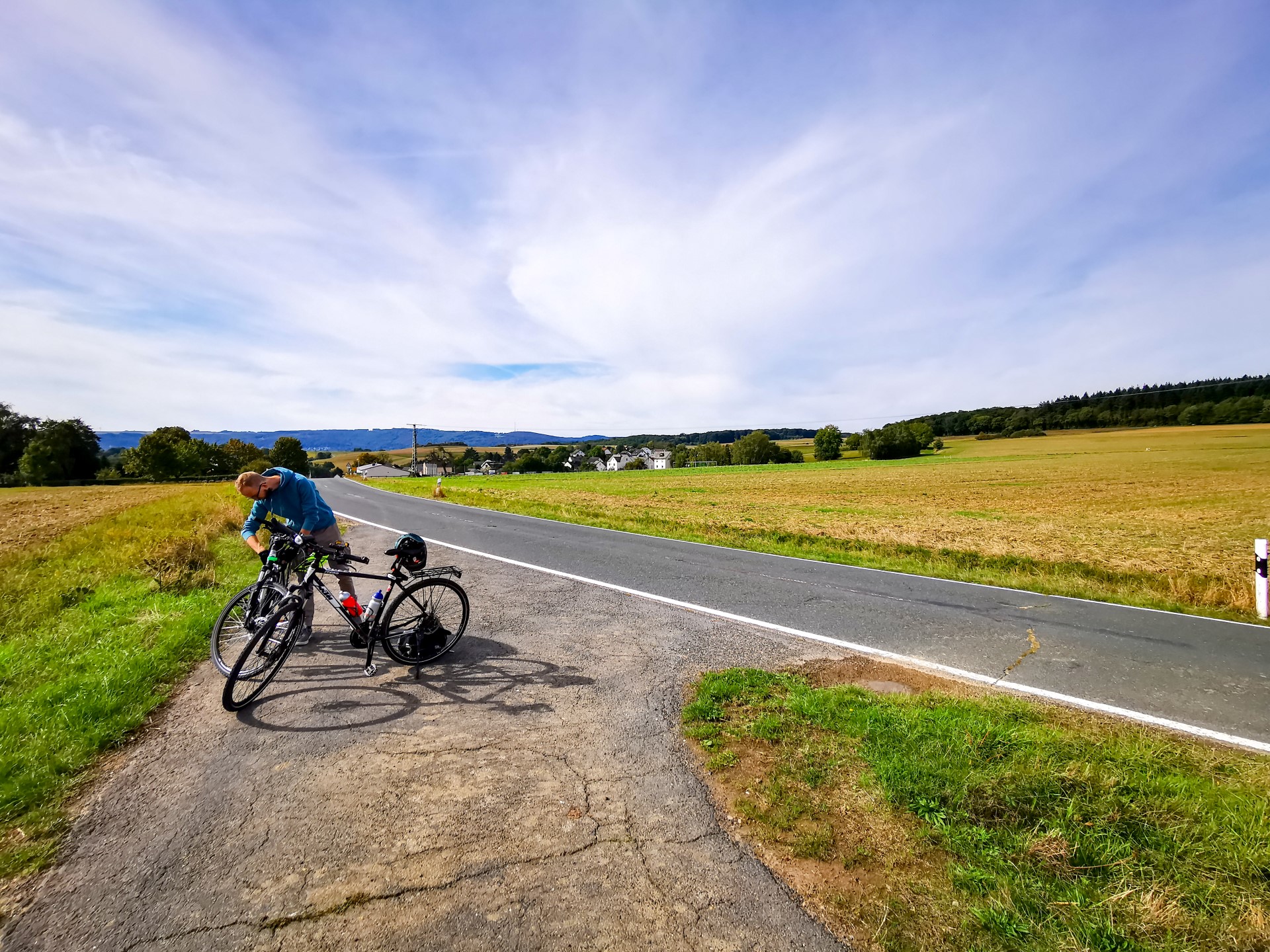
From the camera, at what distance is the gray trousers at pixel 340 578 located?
5208 millimetres

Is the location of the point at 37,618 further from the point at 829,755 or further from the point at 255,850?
the point at 829,755

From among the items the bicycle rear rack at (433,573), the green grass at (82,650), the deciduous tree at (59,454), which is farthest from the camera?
the deciduous tree at (59,454)

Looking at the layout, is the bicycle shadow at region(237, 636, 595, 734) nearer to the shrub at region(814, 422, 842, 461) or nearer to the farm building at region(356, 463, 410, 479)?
the farm building at region(356, 463, 410, 479)

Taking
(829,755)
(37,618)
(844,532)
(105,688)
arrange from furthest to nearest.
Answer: (844,532)
(37,618)
(105,688)
(829,755)

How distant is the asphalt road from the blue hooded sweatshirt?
14.6ft

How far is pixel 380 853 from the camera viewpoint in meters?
2.67

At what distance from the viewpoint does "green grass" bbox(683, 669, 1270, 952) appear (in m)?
2.21

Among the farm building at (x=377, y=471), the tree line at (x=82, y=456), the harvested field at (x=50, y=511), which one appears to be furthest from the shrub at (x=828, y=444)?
the harvested field at (x=50, y=511)

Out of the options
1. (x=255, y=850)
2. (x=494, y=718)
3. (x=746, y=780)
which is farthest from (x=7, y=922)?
(x=746, y=780)

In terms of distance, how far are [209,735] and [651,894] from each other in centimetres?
351

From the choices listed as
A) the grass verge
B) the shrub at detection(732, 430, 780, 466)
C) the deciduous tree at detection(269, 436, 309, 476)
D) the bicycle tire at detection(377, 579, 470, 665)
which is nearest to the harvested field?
the bicycle tire at detection(377, 579, 470, 665)

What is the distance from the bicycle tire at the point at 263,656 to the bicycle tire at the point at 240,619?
420mm

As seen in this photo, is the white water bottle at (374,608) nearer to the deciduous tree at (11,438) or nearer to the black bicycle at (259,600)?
the black bicycle at (259,600)

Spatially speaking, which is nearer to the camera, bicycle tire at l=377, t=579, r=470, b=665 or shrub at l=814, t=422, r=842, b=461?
bicycle tire at l=377, t=579, r=470, b=665
